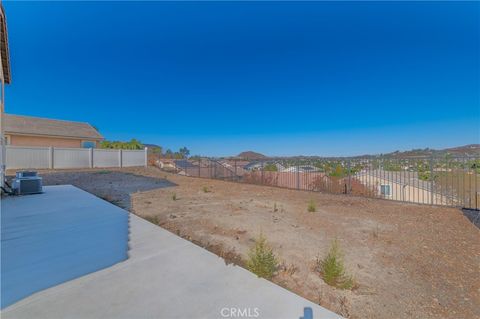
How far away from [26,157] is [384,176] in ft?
57.2

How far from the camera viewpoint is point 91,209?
4539 mm

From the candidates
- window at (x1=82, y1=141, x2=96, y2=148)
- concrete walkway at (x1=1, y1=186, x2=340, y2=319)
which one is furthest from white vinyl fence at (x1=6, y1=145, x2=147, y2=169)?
concrete walkway at (x1=1, y1=186, x2=340, y2=319)

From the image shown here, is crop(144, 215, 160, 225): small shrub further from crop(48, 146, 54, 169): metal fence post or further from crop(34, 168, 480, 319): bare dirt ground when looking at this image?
crop(48, 146, 54, 169): metal fence post

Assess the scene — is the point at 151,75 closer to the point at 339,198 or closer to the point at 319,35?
the point at 319,35

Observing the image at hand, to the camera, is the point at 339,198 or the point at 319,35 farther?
the point at 319,35

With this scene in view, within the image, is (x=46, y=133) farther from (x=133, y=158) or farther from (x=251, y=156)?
(x=251, y=156)

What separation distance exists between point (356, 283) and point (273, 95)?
19681 mm

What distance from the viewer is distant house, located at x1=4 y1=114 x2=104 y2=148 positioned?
1529cm

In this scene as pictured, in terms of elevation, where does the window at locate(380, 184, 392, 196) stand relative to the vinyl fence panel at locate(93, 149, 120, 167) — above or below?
below

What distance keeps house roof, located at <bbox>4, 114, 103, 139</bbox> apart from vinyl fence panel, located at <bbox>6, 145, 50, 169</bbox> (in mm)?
4636

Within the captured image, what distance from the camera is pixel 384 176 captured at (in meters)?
7.12

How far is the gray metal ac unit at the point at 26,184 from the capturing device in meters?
5.72

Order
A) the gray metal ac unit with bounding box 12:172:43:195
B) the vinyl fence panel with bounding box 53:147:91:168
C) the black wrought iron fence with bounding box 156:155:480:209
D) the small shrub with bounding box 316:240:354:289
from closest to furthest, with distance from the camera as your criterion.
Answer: the small shrub with bounding box 316:240:354:289
the black wrought iron fence with bounding box 156:155:480:209
the gray metal ac unit with bounding box 12:172:43:195
the vinyl fence panel with bounding box 53:147:91:168

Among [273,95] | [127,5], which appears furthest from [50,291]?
[273,95]
